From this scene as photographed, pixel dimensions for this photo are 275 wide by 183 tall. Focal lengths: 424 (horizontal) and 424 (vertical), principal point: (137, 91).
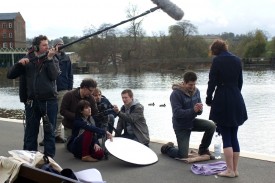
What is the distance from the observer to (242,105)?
18.3 ft

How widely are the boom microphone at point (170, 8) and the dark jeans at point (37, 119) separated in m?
2.28

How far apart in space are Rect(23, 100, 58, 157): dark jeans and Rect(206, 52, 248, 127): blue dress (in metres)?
2.33

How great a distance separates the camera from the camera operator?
289 inches

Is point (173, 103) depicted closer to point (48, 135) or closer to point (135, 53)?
point (48, 135)

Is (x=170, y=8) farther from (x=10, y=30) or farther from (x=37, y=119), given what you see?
(x=10, y=30)

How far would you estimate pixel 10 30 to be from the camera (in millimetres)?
104500

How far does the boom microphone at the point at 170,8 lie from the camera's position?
4.97 meters

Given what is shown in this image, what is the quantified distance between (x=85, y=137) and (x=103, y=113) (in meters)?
0.87

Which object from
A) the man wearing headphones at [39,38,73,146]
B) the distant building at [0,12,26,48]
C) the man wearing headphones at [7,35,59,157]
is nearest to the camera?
the man wearing headphones at [7,35,59,157]

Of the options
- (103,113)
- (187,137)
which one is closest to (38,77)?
(103,113)

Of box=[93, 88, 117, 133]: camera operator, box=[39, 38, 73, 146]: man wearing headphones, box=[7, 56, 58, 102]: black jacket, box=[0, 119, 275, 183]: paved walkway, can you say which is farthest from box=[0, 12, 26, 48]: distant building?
box=[7, 56, 58, 102]: black jacket

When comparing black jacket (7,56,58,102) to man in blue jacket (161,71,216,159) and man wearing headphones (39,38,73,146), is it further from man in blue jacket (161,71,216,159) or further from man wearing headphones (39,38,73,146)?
man wearing headphones (39,38,73,146)

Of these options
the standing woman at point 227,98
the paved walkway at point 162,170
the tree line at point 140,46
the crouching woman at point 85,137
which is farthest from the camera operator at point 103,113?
the tree line at point 140,46

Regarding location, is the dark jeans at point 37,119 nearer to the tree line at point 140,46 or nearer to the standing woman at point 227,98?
the standing woman at point 227,98
